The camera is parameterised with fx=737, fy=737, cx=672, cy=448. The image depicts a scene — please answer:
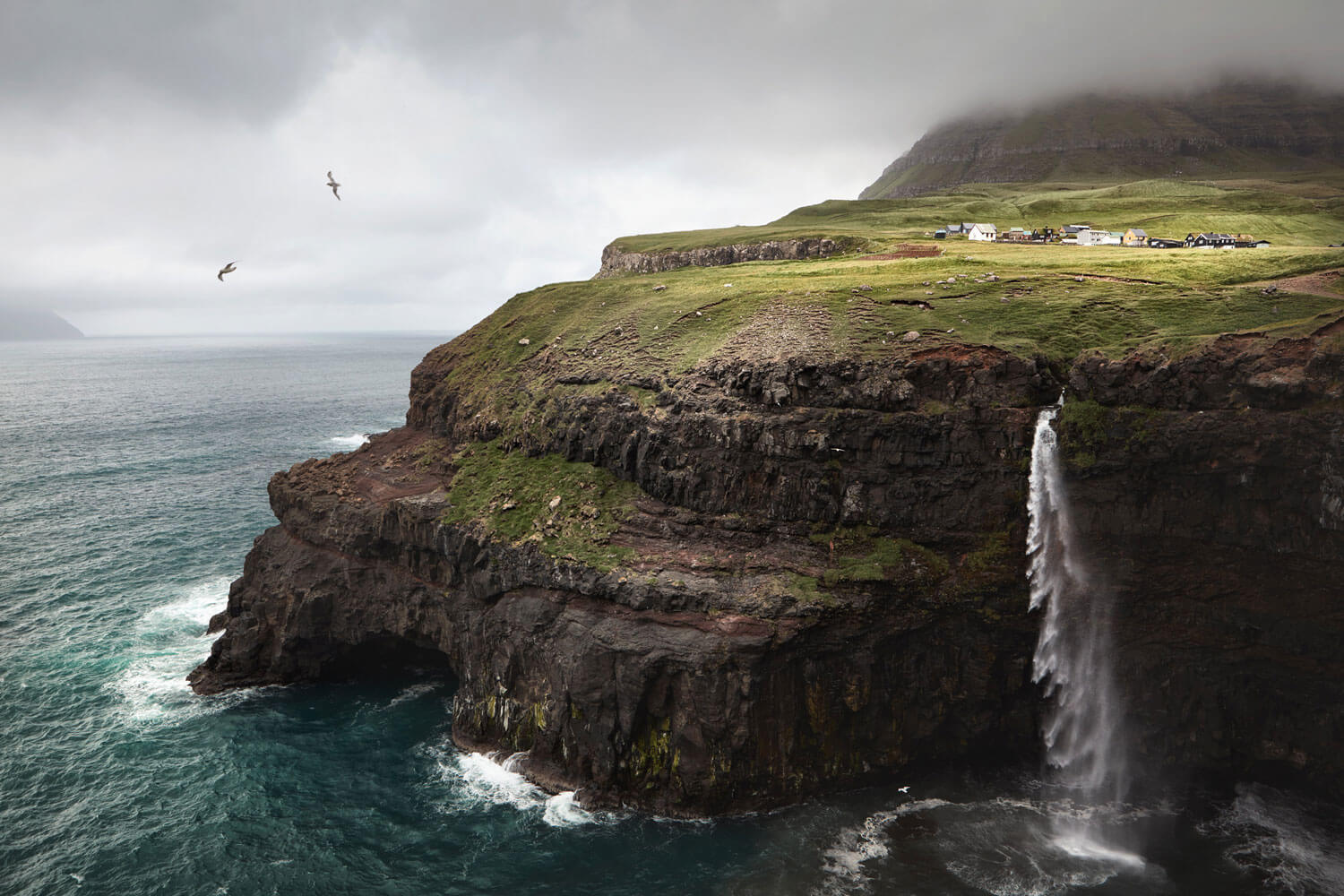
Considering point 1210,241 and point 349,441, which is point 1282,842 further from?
point 349,441

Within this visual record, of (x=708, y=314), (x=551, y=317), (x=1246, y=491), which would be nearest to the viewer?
(x=1246, y=491)

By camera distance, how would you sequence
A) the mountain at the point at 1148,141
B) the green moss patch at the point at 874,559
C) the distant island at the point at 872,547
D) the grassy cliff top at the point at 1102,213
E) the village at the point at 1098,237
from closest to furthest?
the distant island at the point at 872,547 → the green moss patch at the point at 874,559 → the village at the point at 1098,237 → the grassy cliff top at the point at 1102,213 → the mountain at the point at 1148,141

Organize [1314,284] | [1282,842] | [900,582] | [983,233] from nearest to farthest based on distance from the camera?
1. [1282,842]
2. [900,582]
3. [1314,284]
4. [983,233]

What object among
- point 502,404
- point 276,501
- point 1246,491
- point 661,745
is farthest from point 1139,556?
point 276,501

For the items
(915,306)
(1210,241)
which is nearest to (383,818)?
(915,306)

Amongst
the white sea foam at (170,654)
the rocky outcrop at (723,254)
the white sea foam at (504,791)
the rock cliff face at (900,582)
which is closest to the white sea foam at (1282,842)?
the rock cliff face at (900,582)

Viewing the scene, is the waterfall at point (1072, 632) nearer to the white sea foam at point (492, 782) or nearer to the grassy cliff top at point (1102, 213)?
the white sea foam at point (492, 782)

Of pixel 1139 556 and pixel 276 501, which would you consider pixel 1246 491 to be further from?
pixel 276 501
